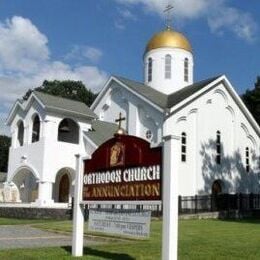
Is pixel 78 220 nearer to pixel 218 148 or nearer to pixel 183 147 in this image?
pixel 183 147

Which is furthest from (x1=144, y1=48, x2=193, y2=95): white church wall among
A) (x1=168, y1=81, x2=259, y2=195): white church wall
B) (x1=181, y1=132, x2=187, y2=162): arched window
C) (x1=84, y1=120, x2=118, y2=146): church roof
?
(x1=181, y1=132, x2=187, y2=162): arched window

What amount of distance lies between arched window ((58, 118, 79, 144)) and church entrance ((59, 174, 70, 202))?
266cm

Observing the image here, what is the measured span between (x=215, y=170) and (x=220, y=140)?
7.98ft

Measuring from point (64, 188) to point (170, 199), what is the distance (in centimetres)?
2877

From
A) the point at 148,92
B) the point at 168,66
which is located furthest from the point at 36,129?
the point at 168,66

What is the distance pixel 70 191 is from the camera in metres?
36.6

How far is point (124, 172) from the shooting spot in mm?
11062

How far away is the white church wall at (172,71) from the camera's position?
41.5m

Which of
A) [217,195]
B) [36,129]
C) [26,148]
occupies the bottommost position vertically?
[217,195]

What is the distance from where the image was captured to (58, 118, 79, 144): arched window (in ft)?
121

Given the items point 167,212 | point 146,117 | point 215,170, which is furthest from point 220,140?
point 167,212

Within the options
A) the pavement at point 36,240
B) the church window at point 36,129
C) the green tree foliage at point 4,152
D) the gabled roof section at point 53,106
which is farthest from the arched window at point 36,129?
the green tree foliage at point 4,152

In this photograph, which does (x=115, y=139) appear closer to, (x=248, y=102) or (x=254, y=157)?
(x=254, y=157)

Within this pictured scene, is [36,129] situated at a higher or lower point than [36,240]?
higher
